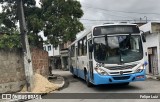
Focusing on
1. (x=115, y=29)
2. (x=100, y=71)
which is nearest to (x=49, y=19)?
(x=115, y=29)

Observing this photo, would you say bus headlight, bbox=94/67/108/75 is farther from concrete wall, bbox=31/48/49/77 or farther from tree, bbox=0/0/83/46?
tree, bbox=0/0/83/46

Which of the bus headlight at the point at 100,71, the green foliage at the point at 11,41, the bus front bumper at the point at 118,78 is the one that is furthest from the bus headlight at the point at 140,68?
the green foliage at the point at 11,41

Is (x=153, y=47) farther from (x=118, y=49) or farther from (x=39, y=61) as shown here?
(x=118, y=49)

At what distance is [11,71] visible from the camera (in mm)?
16531

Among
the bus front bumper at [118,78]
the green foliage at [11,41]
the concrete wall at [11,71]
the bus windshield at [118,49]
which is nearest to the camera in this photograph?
the bus front bumper at [118,78]

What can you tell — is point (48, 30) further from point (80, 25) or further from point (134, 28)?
point (134, 28)

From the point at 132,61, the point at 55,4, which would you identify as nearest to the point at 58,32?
the point at 55,4

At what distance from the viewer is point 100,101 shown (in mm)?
11633

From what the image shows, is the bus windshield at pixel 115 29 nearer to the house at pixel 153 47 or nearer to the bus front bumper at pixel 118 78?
the bus front bumper at pixel 118 78

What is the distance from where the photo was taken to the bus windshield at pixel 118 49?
14453 mm

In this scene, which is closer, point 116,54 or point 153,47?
point 116,54

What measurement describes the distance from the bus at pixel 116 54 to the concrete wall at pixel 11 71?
14.3 ft

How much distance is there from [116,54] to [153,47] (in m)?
12.3

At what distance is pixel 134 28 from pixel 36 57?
8487 mm
